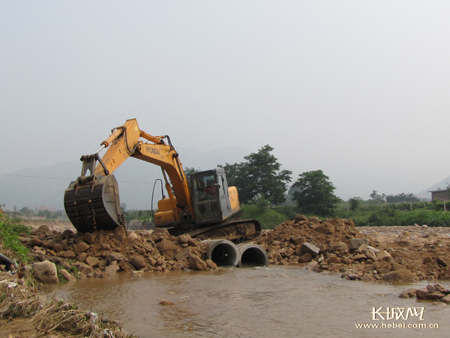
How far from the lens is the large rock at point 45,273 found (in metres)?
6.88

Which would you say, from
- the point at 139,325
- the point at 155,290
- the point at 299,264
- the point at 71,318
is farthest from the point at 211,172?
the point at 71,318

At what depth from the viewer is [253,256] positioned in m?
11.2

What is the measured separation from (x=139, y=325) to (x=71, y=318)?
131 centimetres

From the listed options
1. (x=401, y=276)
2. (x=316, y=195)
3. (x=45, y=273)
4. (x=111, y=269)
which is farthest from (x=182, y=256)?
(x=316, y=195)

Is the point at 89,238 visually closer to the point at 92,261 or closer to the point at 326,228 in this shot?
the point at 92,261

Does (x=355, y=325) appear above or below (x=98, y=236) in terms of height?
below

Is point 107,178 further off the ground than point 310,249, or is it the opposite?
point 107,178

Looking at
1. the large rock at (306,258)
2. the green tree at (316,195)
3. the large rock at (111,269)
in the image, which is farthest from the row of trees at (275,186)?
the large rock at (111,269)

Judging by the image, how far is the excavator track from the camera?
1287cm

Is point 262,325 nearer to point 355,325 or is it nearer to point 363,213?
point 355,325

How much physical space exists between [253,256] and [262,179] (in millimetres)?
27313

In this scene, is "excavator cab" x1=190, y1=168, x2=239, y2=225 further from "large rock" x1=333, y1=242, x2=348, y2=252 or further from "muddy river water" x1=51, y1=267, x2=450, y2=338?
"muddy river water" x1=51, y1=267, x2=450, y2=338

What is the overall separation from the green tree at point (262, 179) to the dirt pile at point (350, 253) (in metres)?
23.1

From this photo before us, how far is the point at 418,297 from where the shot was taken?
573 cm
